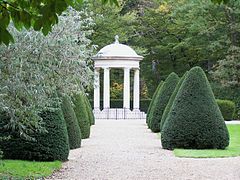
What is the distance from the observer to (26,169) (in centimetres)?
1091

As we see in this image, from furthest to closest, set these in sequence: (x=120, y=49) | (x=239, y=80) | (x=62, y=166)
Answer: (x=120, y=49), (x=239, y=80), (x=62, y=166)

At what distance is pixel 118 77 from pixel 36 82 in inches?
1619

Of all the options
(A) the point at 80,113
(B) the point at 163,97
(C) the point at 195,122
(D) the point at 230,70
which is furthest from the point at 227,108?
(C) the point at 195,122

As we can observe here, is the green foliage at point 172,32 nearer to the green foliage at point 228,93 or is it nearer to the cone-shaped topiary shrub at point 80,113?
the green foliage at point 228,93

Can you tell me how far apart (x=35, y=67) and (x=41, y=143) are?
4161mm

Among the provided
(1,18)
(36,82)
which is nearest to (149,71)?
(36,82)

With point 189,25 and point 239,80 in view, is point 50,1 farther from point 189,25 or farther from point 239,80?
point 189,25

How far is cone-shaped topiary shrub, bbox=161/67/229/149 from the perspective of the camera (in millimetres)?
15586

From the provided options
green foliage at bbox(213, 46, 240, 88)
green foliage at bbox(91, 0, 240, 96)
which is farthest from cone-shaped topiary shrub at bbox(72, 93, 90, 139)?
green foliage at bbox(91, 0, 240, 96)

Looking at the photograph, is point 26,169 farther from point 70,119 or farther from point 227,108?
point 227,108

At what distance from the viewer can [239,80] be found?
37344mm

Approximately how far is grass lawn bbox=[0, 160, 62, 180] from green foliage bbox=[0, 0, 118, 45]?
241 inches

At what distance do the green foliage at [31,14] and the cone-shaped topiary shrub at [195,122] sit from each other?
11.8 metres

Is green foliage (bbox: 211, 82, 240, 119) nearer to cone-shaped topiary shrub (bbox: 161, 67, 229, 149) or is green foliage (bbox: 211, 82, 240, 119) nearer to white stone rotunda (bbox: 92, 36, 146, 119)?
white stone rotunda (bbox: 92, 36, 146, 119)
